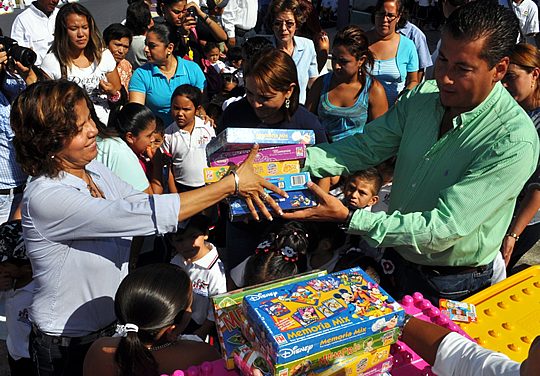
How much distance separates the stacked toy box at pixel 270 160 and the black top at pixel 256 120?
657mm

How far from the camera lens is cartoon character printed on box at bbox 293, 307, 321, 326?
1.39m

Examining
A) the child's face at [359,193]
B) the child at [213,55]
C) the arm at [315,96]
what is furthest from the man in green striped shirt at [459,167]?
the child at [213,55]

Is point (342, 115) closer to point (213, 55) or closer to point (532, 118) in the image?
point (532, 118)

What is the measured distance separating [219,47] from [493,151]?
5.74 meters

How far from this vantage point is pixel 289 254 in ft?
8.78

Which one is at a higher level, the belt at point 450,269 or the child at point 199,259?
the belt at point 450,269

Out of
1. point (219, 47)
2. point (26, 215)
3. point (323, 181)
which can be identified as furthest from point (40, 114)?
point (219, 47)

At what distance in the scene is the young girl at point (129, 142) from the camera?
10.1 ft

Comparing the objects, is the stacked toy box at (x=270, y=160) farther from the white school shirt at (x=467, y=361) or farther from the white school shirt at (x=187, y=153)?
the white school shirt at (x=187, y=153)

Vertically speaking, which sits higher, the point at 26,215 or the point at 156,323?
the point at 26,215

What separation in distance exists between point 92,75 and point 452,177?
3.48 metres

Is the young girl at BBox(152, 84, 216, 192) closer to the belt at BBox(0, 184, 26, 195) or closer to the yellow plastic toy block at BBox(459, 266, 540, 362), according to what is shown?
the belt at BBox(0, 184, 26, 195)

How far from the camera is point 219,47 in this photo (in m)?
7.17

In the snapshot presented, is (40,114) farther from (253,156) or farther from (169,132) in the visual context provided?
(169,132)
